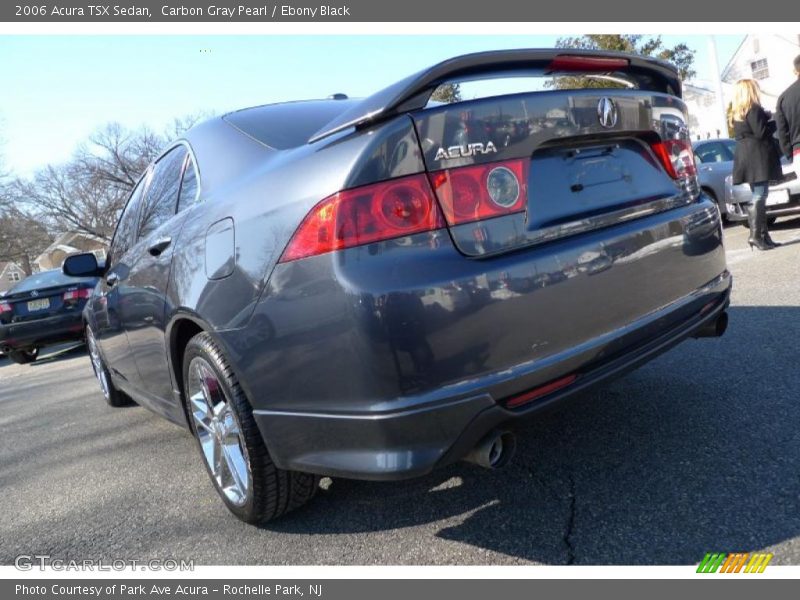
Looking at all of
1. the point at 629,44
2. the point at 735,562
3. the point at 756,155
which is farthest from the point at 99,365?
the point at 629,44

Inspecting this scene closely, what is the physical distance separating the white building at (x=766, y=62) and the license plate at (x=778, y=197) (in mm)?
38189

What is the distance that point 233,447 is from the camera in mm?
2502

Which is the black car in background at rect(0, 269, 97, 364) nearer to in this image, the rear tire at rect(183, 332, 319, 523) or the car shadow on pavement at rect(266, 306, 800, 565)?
the rear tire at rect(183, 332, 319, 523)

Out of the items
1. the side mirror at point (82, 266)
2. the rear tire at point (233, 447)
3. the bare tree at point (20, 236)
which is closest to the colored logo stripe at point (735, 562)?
the rear tire at point (233, 447)

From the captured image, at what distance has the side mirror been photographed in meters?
4.20

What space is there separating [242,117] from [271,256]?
1115 mm

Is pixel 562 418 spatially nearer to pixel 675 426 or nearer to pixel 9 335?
pixel 675 426

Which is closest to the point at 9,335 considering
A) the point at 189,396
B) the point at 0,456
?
the point at 0,456

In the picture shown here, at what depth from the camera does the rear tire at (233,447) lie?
2.28m

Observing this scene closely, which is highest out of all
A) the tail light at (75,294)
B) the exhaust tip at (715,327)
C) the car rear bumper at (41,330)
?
the exhaust tip at (715,327)

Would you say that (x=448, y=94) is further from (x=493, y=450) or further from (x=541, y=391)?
(x=493, y=450)

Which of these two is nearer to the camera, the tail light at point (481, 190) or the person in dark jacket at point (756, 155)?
the tail light at point (481, 190)
